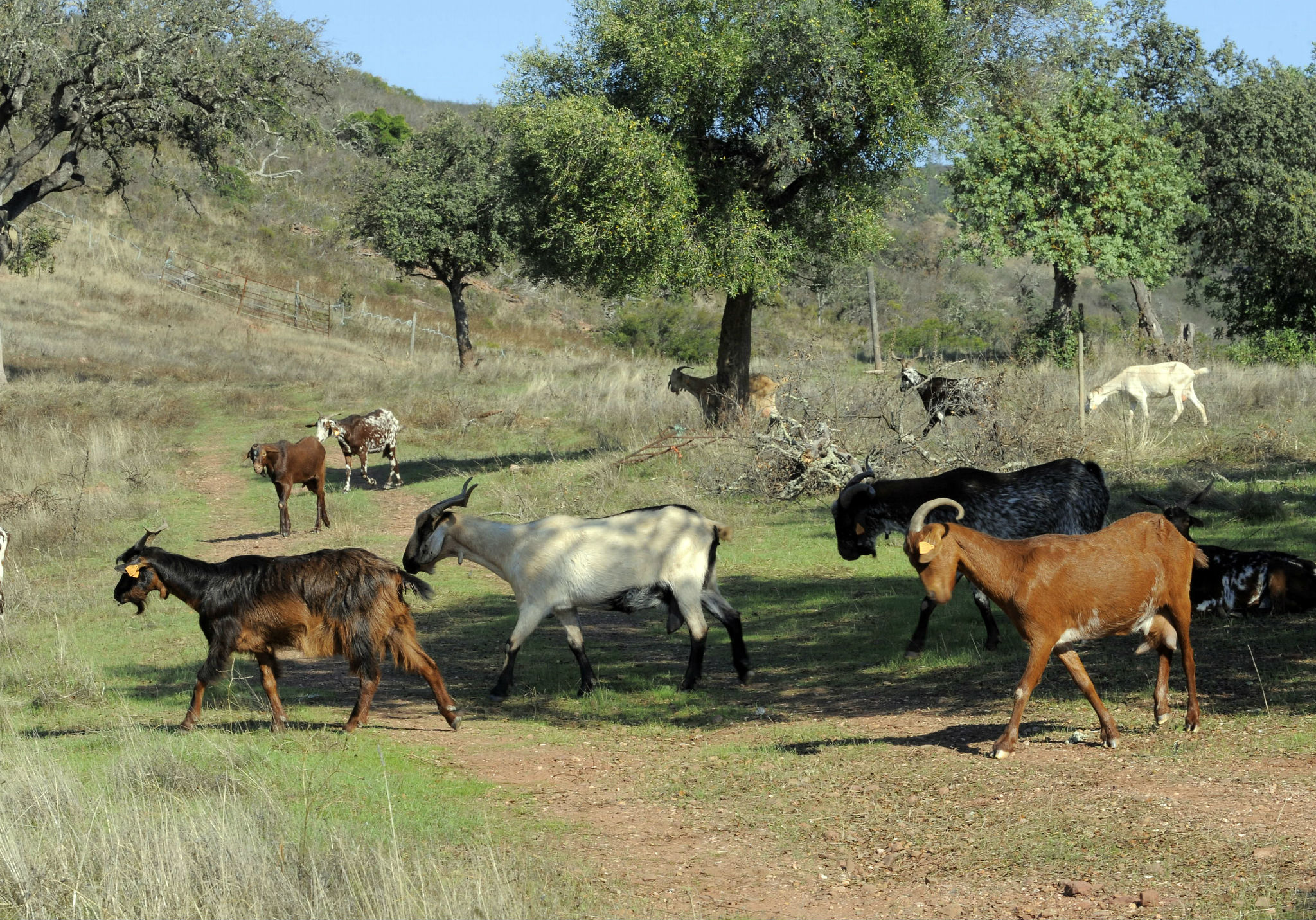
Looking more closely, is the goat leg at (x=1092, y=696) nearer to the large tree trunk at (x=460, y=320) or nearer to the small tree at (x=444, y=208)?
the small tree at (x=444, y=208)

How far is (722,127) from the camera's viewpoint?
20.7m

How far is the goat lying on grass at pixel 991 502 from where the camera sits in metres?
11.0

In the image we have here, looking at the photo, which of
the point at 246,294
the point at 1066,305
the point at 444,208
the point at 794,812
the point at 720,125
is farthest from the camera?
the point at 246,294

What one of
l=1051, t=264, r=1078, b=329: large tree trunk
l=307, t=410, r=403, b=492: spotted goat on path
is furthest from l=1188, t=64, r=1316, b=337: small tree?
l=307, t=410, r=403, b=492: spotted goat on path

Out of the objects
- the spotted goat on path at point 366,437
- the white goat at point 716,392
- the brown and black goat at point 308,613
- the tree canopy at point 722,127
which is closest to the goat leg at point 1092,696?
the brown and black goat at point 308,613

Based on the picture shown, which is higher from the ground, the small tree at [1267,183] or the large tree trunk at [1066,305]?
the small tree at [1267,183]

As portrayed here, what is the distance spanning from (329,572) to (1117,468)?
13183mm

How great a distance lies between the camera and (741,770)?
305 inches

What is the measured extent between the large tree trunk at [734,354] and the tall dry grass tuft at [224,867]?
53.5 ft

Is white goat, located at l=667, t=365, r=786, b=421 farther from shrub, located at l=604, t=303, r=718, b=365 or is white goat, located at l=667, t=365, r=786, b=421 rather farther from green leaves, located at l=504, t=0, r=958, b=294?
shrub, located at l=604, t=303, r=718, b=365

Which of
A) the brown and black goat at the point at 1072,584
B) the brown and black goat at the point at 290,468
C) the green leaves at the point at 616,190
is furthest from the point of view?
the green leaves at the point at 616,190

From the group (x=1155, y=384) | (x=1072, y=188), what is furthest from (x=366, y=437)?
(x=1072, y=188)

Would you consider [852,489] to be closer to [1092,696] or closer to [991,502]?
[991,502]

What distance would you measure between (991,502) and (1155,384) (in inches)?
505
